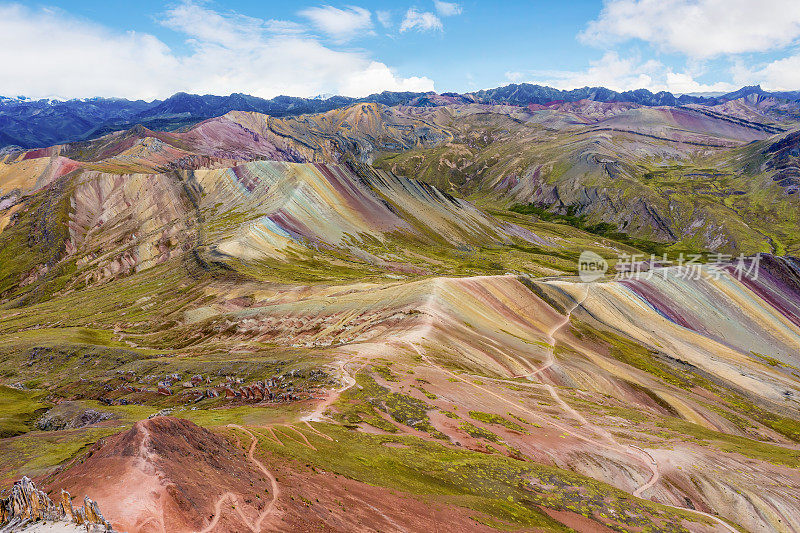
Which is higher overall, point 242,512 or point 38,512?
point 38,512

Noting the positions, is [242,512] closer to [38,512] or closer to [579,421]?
[38,512]

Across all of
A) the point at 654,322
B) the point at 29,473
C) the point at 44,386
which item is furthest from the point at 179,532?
the point at 654,322

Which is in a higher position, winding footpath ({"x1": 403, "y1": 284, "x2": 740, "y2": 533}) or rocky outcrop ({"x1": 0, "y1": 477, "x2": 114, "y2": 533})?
rocky outcrop ({"x1": 0, "y1": 477, "x2": 114, "y2": 533})

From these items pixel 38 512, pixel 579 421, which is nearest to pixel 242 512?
pixel 38 512

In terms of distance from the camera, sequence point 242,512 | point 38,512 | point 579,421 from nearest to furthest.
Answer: point 38,512, point 242,512, point 579,421

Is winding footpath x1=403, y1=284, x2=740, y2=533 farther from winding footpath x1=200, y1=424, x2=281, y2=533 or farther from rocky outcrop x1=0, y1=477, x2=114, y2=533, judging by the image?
rocky outcrop x1=0, y1=477, x2=114, y2=533

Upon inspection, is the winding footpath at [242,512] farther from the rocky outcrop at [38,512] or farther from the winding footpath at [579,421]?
the winding footpath at [579,421]

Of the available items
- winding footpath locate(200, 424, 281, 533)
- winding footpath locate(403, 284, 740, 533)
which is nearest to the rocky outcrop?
winding footpath locate(200, 424, 281, 533)

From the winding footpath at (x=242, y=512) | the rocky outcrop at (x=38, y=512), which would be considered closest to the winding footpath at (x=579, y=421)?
the winding footpath at (x=242, y=512)
